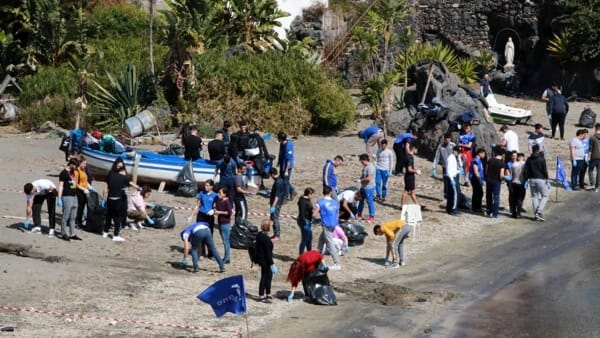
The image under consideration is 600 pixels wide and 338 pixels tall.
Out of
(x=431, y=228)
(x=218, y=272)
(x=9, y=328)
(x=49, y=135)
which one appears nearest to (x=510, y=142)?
(x=431, y=228)

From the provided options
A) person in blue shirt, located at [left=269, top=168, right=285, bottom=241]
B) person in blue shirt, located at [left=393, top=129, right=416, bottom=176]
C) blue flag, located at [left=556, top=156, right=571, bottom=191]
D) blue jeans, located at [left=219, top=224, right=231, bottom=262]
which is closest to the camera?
blue jeans, located at [left=219, top=224, right=231, bottom=262]

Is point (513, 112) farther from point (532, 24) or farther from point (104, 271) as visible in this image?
point (104, 271)

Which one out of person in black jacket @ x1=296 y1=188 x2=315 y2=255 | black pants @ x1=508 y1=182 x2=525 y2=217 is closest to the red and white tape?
person in black jacket @ x1=296 y1=188 x2=315 y2=255

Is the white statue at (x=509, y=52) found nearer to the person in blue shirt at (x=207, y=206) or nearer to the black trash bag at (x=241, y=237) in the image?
the black trash bag at (x=241, y=237)

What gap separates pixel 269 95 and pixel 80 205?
1319 cm

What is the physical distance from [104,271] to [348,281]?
4.04 meters

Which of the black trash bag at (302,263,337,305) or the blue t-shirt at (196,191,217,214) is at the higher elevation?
the blue t-shirt at (196,191,217,214)

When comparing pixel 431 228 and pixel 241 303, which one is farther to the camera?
pixel 431 228

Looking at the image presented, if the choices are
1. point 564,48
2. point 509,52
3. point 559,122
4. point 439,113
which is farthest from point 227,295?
point 509,52

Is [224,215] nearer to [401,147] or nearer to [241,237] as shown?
[241,237]

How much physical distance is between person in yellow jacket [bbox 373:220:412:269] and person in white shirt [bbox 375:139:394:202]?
4.15 meters

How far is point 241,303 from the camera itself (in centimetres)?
1684

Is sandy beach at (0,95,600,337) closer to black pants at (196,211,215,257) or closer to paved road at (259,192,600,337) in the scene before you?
paved road at (259,192,600,337)

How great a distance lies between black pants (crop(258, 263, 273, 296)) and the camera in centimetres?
1916
